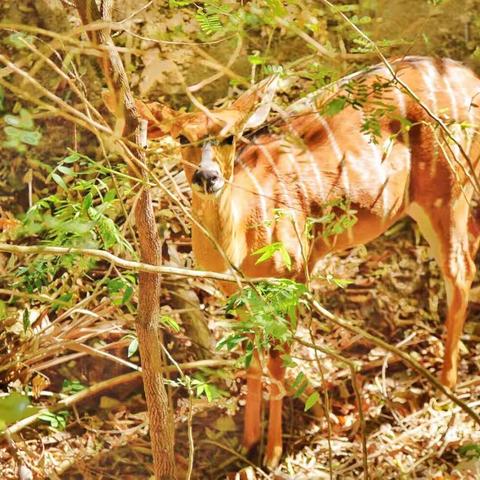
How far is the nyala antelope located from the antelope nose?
23 centimetres

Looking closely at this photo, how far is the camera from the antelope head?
1.94 meters

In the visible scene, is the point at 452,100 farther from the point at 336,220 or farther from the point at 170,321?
the point at 170,321

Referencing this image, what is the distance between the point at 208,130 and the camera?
6.75 ft

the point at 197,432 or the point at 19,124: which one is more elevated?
the point at 19,124

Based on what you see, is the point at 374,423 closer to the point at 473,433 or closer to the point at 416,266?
the point at 473,433

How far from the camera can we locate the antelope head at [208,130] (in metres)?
1.94

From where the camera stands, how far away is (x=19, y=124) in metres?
1.16

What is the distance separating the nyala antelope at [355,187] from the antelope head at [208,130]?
18 centimetres

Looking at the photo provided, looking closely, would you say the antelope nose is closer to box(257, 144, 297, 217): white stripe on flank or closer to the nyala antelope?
the nyala antelope

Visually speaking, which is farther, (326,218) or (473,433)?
(473,433)

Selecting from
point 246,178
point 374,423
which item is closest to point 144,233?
point 246,178

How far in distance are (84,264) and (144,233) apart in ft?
0.56

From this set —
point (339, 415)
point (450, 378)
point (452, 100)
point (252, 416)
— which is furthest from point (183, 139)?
point (450, 378)

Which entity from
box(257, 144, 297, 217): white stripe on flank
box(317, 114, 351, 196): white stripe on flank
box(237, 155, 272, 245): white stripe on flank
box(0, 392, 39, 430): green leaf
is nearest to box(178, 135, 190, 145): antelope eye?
box(237, 155, 272, 245): white stripe on flank
